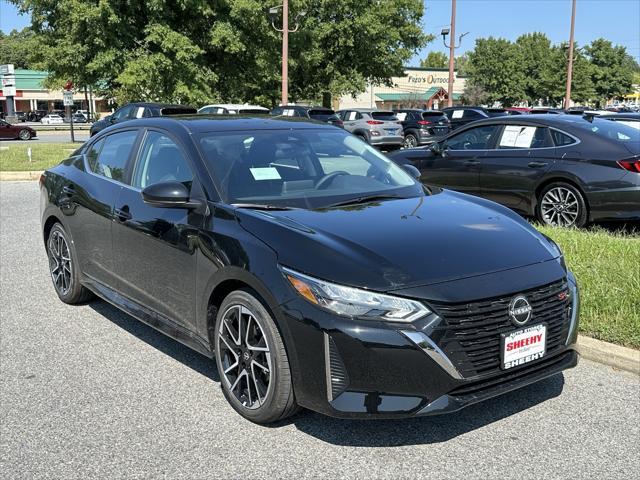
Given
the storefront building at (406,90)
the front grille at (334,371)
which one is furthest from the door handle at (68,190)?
the storefront building at (406,90)

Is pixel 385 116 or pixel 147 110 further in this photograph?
pixel 385 116

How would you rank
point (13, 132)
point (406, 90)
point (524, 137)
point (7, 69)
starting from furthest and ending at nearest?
point (406, 90) → point (7, 69) → point (13, 132) → point (524, 137)

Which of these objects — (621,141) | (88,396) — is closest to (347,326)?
(88,396)

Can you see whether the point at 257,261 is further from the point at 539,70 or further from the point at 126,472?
the point at 539,70

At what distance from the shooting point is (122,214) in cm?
464

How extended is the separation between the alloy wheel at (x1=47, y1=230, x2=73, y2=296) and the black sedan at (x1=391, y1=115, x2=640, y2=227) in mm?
5419

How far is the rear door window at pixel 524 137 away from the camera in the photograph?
28.4ft

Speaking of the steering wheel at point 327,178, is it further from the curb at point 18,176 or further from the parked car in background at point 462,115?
the parked car in background at point 462,115

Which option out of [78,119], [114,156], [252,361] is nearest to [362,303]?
[252,361]

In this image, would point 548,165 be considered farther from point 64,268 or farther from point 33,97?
point 33,97

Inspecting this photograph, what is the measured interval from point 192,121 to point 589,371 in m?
3.18

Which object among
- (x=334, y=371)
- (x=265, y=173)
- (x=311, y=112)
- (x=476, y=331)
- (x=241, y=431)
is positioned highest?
(x=311, y=112)

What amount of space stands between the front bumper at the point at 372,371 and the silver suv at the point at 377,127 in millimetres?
22009

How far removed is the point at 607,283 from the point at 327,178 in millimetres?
2550
